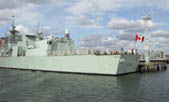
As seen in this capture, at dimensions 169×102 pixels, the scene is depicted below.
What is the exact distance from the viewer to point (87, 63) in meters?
22.2

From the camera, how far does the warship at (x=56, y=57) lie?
69.2ft

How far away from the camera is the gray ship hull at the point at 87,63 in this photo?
20.6 metres

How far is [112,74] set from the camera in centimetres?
2084

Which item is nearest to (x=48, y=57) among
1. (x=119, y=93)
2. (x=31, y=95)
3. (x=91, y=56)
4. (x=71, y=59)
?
(x=71, y=59)

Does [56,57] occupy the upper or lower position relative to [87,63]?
upper

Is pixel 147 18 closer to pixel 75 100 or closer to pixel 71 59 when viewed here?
A: pixel 71 59

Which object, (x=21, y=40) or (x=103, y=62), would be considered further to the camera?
(x=21, y=40)

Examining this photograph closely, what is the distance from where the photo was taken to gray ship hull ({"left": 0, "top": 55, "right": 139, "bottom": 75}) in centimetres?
2056

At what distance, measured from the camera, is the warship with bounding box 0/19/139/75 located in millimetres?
21078

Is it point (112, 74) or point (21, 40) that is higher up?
point (21, 40)

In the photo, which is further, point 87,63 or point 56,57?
point 56,57

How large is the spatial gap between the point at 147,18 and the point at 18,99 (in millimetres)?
31266

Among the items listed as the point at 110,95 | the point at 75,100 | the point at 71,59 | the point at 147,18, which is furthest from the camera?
the point at 147,18

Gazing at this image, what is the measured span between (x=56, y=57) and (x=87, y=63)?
5.75m
